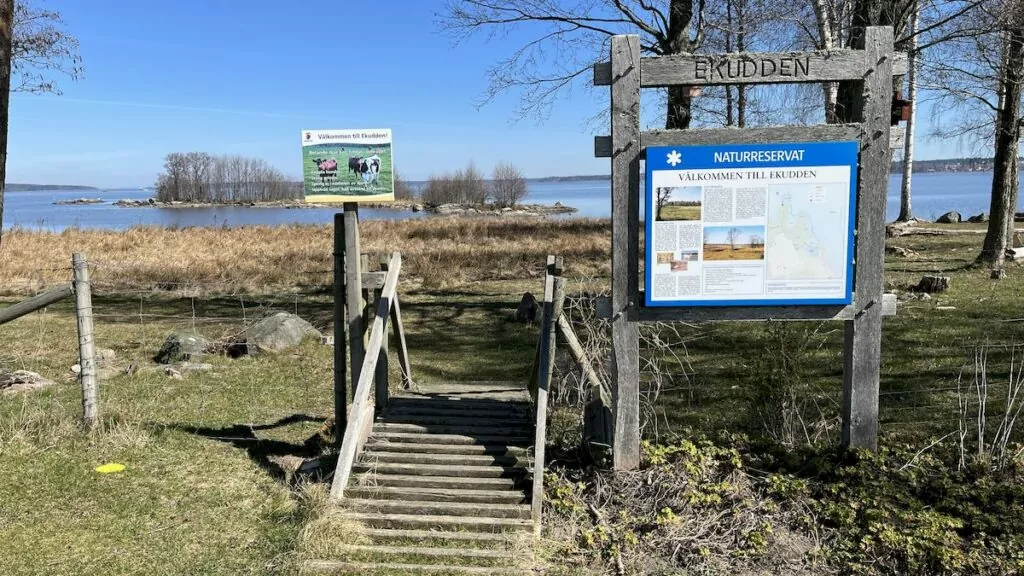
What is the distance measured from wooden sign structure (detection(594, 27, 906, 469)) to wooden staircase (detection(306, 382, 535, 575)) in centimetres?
86

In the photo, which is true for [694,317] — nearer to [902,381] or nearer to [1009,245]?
[902,381]

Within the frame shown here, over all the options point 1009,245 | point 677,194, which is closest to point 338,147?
point 677,194

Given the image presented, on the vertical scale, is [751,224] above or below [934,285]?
above

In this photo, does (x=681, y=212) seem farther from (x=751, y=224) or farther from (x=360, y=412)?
(x=360, y=412)

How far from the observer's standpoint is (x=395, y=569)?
154 inches

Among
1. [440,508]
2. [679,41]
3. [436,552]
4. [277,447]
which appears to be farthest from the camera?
[679,41]

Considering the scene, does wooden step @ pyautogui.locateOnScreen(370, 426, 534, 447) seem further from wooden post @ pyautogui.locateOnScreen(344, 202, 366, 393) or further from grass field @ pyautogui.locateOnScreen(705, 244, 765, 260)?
grass field @ pyautogui.locateOnScreen(705, 244, 765, 260)

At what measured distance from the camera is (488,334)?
35.8 ft

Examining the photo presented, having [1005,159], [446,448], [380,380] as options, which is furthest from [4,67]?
[1005,159]

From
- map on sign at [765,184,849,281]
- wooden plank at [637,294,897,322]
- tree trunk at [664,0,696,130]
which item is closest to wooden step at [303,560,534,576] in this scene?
wooden plank at [637,294,897,322]

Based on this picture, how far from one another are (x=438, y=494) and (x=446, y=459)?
1.35ft

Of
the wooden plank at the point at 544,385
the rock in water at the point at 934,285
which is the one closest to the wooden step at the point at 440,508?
the wooden plank at the point at 544,385

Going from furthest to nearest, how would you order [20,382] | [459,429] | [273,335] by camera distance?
[273,335], [20,382], [459,429]

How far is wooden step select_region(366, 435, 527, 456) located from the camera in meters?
5.07
